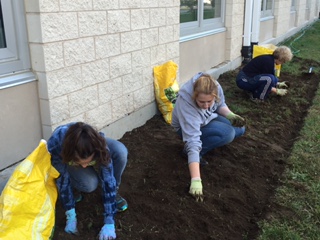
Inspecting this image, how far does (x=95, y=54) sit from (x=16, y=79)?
2.87 feet

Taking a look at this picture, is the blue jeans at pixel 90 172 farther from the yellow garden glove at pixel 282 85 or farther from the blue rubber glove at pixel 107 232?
the yellow garden glove at pixel 282 85

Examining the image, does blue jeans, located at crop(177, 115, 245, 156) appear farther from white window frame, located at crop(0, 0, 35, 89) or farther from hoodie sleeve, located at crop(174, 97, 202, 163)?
white window frame, located at crop(0, 0, 35, 89)

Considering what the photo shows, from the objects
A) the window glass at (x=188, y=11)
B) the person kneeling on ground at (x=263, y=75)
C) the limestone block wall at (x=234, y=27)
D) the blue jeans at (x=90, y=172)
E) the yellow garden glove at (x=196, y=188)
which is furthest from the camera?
the limestone block wall at (x=234, y=27)

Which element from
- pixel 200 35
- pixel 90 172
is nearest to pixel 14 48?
pixel 90 172

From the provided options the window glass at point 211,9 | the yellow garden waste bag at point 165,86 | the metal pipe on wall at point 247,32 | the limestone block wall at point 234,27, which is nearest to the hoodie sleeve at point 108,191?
the yellow garden waste bag at point 165,86

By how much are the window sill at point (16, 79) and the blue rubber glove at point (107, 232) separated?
127cm

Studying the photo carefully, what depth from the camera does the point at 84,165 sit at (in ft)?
8.00

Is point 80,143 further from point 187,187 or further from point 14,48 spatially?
point 187,187

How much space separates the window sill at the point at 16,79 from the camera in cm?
294

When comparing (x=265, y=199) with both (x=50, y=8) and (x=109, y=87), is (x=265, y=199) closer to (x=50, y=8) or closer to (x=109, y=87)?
(x=109, y=87)

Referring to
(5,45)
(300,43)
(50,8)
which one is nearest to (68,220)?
(5,45)

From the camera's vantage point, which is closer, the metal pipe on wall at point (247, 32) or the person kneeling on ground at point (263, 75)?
the person kneeling on ground at point (263, 75)

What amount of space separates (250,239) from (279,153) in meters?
1.61

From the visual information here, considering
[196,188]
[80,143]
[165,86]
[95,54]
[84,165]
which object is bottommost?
[196,188]
